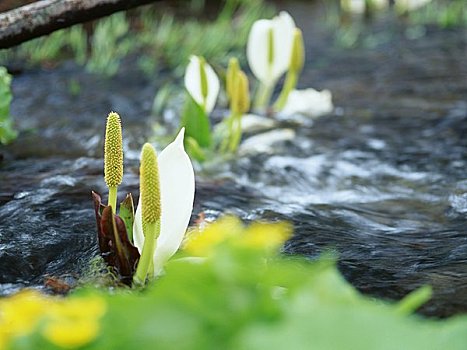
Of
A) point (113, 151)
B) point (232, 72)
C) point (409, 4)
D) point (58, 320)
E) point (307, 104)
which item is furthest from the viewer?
point (409, 4)

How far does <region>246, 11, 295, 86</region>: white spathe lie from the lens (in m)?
2.38

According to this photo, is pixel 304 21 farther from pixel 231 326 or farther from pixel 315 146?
pixel 231 326

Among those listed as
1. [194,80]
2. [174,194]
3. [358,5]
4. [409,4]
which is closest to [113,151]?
[174,194]

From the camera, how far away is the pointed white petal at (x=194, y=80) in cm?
203

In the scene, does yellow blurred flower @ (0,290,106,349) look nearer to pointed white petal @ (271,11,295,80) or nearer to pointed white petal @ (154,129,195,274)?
pointed white petal @ (154,129,195,274)

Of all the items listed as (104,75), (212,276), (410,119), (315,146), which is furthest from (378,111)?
(212,276)

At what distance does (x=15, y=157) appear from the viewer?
2074 millimetres

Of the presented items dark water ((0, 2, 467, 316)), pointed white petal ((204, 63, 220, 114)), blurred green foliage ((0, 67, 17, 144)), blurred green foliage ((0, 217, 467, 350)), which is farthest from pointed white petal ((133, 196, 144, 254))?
pointed white petal ((204, 63, 220, 114))

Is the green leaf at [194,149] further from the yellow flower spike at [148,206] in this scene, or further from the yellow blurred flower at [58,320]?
the yellow blurred flower at [58,320]

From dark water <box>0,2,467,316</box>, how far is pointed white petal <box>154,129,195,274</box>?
0.23m

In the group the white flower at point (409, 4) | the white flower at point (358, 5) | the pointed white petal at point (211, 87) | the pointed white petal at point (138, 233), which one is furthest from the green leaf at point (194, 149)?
the white flower at point (358, 5)

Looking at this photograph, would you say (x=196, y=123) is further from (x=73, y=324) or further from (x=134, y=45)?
(x=134, y=45)

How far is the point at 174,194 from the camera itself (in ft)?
3.31

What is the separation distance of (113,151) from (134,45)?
332 cm
